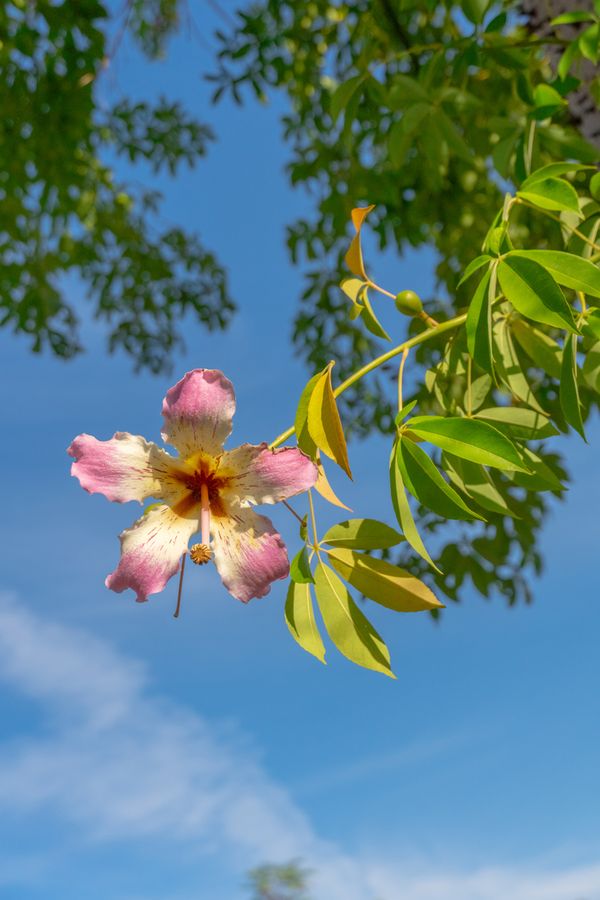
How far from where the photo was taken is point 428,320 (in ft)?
4.41

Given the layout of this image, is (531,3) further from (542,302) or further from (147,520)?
(147,520)

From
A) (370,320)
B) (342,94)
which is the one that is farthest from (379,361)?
A: (342,94)

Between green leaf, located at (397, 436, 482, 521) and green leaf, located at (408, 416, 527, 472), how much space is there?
0.02 metres

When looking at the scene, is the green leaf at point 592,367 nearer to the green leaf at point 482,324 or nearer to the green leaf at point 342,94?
the green leaf at point 482,324

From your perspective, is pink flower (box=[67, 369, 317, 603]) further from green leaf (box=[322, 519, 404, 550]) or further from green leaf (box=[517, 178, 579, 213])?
green leaf (box=[517, 178, 579, 213])

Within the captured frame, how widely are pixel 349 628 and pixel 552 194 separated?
0.67 metres

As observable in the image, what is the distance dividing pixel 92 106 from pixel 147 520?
3759mm

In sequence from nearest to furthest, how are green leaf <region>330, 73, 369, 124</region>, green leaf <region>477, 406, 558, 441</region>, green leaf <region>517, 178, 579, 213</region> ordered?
green leaf <region>517, 178, 579, 213</region>
green leaf <region>477, 406, 558, 441</region>
green leaf <region>330, 73, 369, 124</region>

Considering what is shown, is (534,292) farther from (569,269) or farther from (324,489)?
(324,489)

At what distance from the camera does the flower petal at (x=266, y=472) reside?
110 cm

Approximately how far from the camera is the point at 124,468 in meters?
1.15

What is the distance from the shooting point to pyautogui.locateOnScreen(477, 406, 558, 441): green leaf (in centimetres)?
140

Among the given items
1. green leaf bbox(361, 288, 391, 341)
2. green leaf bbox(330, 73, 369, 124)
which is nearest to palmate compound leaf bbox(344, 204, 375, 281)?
green leaf bbox(361, 288, 391, 341)

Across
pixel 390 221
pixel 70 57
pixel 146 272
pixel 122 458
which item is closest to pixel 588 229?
pixel 122 458
